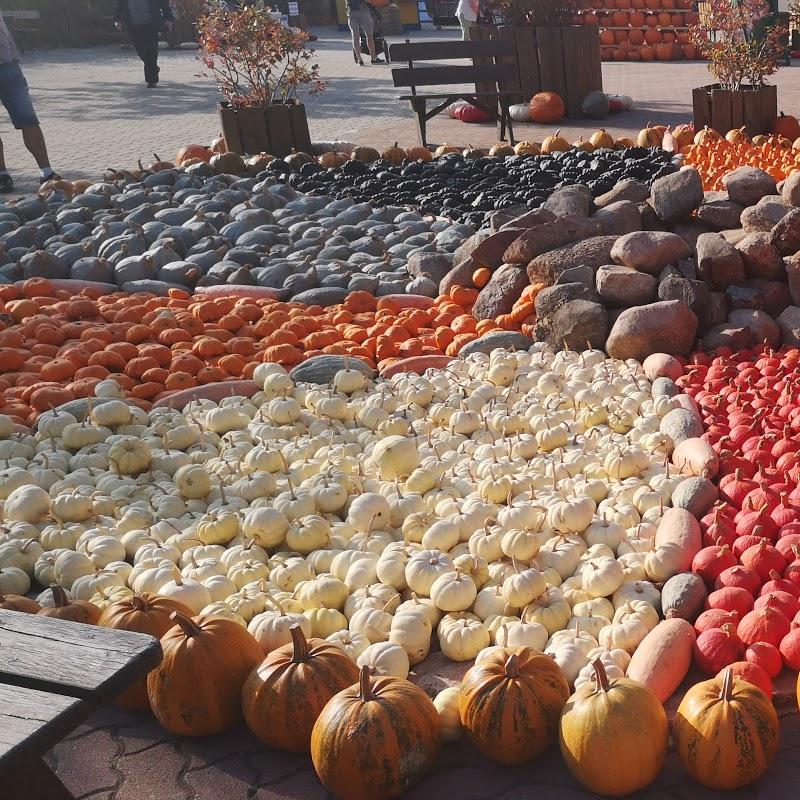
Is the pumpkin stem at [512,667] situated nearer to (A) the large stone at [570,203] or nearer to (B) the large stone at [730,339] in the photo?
(B) the large stone at [730,339]

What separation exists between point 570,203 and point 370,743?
4617 mm

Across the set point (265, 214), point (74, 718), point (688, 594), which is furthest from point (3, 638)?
point (265, 214)

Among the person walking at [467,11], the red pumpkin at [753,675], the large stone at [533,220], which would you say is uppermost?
the person walking at [467,11]

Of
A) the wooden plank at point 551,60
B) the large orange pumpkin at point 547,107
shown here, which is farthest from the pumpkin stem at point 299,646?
the wooden plank at point 551,60

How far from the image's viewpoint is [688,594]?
314 centimetres

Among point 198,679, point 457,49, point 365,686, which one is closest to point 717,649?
point 365,686

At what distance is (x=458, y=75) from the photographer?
12.6 metres

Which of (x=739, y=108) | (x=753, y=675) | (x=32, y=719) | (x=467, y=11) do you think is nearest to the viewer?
(x=32, y=719)

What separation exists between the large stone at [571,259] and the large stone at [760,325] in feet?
2.86

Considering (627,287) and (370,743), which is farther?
(627,287)

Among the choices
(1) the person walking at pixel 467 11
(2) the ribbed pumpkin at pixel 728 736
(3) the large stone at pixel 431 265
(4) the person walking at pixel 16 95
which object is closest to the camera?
(2) the ribbed pumpkin at pixel 728 736

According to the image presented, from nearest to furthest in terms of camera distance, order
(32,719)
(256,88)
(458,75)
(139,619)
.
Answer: (32,719) < (139,619) < (256,88) < (458,75)

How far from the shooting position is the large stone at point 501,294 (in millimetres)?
6027

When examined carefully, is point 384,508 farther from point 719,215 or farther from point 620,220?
point 719,215
